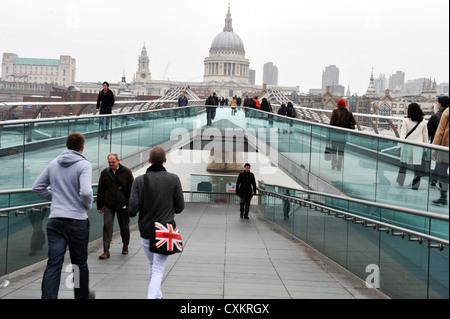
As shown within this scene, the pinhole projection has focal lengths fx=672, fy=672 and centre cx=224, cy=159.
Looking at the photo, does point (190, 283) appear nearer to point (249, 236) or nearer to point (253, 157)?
point (249, 236)

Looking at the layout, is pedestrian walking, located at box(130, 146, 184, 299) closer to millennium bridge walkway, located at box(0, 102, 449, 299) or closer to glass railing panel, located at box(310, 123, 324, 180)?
millennium bridge walkway, located at box(0, 102, 449, 299)

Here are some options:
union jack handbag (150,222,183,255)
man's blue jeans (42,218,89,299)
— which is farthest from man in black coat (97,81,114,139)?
union jack handbag (150,222,183,255)

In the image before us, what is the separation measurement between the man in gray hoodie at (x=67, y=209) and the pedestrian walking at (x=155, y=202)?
484 millimetres

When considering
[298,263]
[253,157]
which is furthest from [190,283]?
[253,157]

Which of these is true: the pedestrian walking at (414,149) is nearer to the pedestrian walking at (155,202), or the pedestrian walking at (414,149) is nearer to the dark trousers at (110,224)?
the pedestrian walking at (155,202)

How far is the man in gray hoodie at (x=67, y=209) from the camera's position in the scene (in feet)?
19.6

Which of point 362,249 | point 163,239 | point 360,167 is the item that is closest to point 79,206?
point 163,239

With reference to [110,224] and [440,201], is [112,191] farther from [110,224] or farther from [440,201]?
[440,201]

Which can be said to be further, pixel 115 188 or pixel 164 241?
pixel 115 188

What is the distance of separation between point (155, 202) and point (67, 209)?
79 cm

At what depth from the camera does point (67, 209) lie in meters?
6.05

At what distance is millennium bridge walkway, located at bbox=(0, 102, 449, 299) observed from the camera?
6816mm

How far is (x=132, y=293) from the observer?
6.89 metres

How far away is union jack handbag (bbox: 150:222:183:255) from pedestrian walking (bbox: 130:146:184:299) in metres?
0.04
